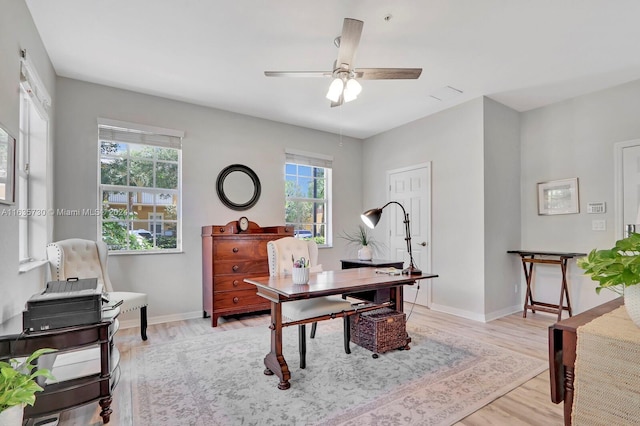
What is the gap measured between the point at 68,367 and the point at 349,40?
2.70 m

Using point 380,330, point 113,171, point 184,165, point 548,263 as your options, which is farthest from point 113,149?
point 548,263

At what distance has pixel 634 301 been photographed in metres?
1.07

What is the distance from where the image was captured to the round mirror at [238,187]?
4.39 meters

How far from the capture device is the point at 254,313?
14.3 ft

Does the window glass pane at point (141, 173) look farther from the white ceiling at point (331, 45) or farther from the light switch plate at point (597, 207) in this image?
the light switch plate at point (597, 207)

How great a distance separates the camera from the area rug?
199 cm

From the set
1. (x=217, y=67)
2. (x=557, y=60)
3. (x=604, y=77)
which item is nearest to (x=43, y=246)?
(x=217, y=67)

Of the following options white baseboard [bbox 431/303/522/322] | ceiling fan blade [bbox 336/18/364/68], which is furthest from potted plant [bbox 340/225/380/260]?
ceiling fan blade [bbox 336/18/364/68]

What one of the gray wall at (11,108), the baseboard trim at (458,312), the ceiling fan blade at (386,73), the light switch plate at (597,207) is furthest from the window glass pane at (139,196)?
the light switch plate at (597,207)

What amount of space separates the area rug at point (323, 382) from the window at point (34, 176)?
1.33 meters

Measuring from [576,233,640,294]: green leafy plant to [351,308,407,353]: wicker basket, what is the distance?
6.48 feet

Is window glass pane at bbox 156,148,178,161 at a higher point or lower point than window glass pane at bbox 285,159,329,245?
higher

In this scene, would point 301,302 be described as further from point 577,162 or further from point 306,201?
point 577,162

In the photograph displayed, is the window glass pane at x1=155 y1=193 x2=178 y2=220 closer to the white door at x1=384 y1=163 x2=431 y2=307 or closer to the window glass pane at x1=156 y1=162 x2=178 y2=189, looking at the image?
the window glass pane at x1=156 y1=162 x2=178 y2=189
